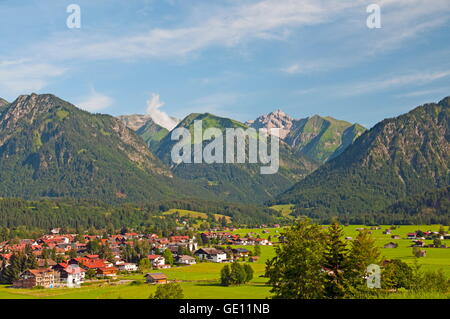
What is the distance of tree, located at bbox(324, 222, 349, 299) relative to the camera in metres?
42.5

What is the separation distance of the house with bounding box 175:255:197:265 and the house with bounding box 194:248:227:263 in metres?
7.85

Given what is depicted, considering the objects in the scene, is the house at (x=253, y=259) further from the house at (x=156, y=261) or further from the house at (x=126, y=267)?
the house at (x=126, y=267)

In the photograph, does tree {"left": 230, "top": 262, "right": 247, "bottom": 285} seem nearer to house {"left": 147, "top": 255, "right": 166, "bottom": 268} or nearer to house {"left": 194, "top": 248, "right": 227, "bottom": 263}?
house {"left": 147, "top": 255, "right": 166, "bottom": 268}

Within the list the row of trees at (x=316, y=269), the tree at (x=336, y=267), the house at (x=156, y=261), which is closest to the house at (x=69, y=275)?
the house at (x=156, y=261)

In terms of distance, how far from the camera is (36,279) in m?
120

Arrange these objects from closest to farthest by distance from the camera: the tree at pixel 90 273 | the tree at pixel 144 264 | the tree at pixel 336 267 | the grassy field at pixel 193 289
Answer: the tree at pixel 336 267
the grassy field at pixel 193 289
the tree at pixel 90 273
the tree at pixel 144 264

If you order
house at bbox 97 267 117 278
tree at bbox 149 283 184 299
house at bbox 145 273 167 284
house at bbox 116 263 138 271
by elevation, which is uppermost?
tree at bbox 149 283 184 299

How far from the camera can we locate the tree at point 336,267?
42.5m

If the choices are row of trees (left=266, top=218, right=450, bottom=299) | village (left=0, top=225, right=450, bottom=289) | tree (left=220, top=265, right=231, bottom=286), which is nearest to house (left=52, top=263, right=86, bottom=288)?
village (left=0, top=225, right=450, bottom=289)

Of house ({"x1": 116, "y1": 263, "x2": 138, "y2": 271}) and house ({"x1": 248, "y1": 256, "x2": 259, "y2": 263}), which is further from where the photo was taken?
house ({"x1": 248, "y1": 256, "x2": 259, "y2": 263})

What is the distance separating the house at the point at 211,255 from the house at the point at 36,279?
211ft
